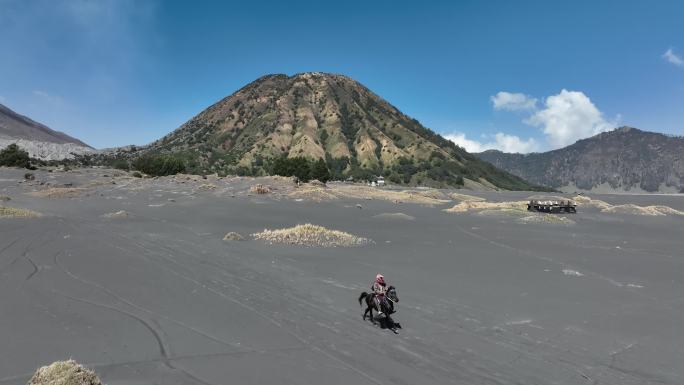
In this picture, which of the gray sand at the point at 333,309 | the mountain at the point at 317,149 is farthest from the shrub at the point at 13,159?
the gray sand at the point at 333,309

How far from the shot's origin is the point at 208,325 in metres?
9.48

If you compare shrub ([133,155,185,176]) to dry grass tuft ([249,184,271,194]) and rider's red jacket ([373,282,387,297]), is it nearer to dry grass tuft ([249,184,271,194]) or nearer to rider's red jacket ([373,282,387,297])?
dry grass tuft ([249,184,271,194])

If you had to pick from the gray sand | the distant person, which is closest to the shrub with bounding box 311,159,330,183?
the gray sand

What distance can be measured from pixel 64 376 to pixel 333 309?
6677mm

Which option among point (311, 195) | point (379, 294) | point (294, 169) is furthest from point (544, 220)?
point (294, 169)

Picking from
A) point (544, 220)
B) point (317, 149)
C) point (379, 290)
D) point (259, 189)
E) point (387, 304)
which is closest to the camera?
point (387, 304)

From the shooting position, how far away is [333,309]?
1124 centimetres

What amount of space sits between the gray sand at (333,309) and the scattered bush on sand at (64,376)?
0.86 metres

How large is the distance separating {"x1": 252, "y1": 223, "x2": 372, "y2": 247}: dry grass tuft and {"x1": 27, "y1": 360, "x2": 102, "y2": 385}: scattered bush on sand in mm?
15781

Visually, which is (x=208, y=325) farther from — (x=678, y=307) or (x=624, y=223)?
(x=624, y=223)

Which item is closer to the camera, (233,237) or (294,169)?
(233,237)

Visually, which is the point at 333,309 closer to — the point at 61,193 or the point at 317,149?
the point at 61,193

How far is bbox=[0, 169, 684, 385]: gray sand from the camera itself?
7504 mm

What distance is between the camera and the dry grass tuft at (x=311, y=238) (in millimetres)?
21906
